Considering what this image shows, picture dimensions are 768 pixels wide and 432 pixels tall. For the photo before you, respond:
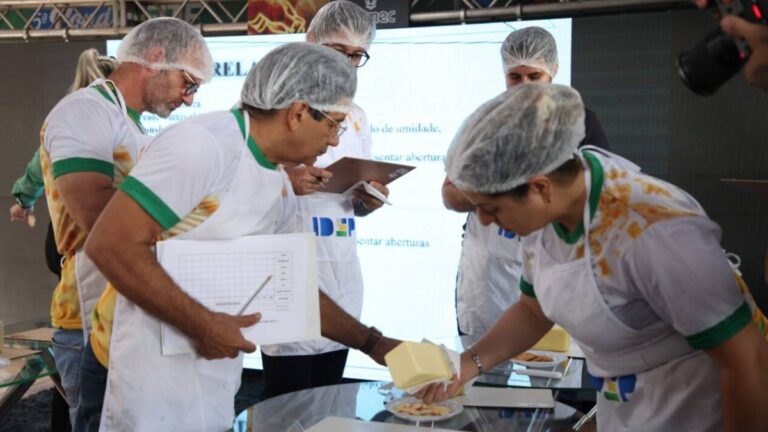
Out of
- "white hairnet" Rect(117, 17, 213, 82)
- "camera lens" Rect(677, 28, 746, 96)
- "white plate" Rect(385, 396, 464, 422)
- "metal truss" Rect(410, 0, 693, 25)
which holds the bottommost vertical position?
"white plate" Rect(385, 396, 464, 422)

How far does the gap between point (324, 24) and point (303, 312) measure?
1.50 meters

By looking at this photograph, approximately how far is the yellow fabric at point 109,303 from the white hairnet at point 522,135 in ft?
1.95

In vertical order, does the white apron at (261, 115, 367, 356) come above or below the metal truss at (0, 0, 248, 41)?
below

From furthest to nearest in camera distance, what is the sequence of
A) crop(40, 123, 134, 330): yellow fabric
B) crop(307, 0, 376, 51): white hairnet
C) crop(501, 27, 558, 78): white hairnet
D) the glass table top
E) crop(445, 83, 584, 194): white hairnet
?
crop(501, 27, 558, 78): white hairnet, crop(307, 0, 376, 51): white hairnet, crop(40, 123, 134, 330): yellow fabric, the glass table top, crop(445, 83, 584, 194): white hairnet

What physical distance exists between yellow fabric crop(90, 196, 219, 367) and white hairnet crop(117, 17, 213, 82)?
2.76ft

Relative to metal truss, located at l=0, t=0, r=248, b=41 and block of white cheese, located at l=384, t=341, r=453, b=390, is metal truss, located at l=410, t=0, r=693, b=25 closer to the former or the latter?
metal truss, located at l=0, t=0, r=248, b=41

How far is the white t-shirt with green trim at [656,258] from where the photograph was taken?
1.22 m

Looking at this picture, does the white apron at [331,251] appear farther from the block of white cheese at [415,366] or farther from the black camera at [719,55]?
the black camera at [719,55]

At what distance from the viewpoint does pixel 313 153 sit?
69.9 inches

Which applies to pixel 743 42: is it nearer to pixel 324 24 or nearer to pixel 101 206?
pixel 101 206

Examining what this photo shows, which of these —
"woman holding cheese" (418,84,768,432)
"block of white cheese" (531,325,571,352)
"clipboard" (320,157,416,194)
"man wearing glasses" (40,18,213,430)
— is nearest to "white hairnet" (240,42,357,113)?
"woman holding cheese" (418,84,768,432)

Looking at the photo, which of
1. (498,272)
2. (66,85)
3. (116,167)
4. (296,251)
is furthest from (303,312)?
(66,85)

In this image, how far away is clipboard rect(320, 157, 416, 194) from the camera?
7.78ft

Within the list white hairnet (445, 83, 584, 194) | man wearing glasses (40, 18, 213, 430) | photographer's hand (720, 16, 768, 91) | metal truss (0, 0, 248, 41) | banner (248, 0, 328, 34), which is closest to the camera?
photographer's hand (720, 16, 768, 91)
